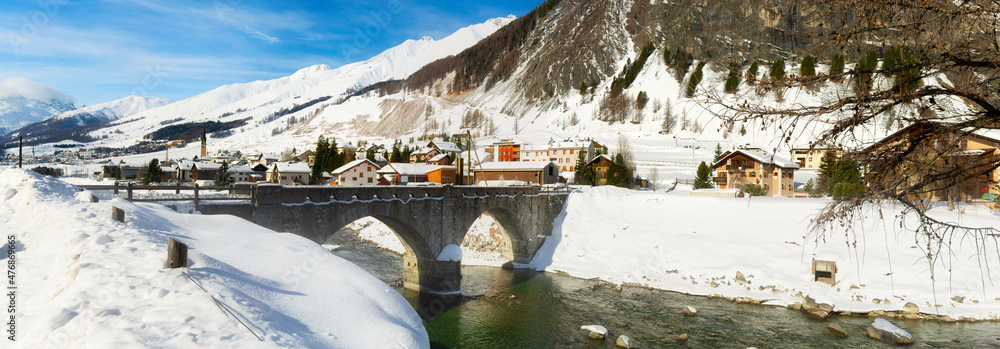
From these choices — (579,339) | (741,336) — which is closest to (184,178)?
(579,339)

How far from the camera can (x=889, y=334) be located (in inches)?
681

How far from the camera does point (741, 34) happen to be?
448 cm

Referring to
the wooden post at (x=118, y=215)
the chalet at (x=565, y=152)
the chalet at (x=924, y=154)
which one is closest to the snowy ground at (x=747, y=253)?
the chalet at (x=924, y=154)

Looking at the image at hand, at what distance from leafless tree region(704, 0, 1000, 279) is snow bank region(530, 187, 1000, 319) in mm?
17005

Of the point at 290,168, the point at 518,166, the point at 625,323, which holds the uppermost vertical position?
the point at 518,166

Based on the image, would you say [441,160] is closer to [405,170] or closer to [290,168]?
[405,170]

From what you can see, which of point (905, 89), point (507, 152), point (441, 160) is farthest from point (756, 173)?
point (507, 152)

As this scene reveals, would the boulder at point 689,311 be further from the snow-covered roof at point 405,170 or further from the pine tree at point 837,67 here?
the snow-covered roof at point 405,170

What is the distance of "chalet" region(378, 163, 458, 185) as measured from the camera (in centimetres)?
5565

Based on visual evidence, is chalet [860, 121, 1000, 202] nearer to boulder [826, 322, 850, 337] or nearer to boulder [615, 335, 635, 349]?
boulder [615, 335, 635, 349]

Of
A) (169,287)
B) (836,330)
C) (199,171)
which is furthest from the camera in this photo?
(199,171)

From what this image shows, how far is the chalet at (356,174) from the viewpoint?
197 ft

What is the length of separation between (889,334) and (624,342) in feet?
34.0

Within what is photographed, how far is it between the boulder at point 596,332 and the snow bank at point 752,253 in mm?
8469
